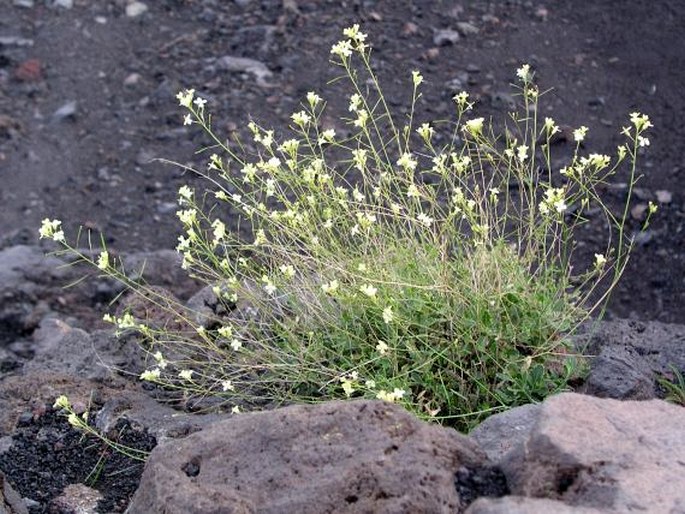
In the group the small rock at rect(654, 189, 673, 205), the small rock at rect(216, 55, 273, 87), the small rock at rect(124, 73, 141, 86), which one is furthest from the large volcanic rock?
the small rock at rect(124, 73, 141, 86)

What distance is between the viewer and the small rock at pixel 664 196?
6.26m

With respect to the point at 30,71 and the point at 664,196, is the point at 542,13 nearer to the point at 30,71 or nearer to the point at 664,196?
the point at 664,196

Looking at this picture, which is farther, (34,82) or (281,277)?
(34,82)

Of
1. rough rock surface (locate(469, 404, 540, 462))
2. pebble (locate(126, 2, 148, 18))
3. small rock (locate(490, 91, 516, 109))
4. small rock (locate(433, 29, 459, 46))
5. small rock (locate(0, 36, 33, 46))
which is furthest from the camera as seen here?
pebble (locate(126, 2, 148, 18))

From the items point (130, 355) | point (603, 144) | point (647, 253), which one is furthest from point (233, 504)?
point (603, 144)

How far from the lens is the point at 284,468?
2.93 meters

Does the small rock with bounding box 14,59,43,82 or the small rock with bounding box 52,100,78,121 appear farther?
the small rock with bounding box 14,59,43,82

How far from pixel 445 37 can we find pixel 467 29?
0.19 metres

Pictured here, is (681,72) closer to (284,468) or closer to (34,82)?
(34,82)

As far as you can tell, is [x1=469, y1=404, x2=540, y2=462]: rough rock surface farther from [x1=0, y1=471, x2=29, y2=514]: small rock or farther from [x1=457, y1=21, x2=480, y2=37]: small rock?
[x1=457, y1=21, x2=480, y2=37]: small rock

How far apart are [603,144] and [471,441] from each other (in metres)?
4.01

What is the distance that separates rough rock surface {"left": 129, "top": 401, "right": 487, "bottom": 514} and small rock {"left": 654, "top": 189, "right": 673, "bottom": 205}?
3.66 m

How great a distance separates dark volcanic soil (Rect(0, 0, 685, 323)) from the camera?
6.71 metres

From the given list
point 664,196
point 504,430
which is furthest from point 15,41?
point 504,430
